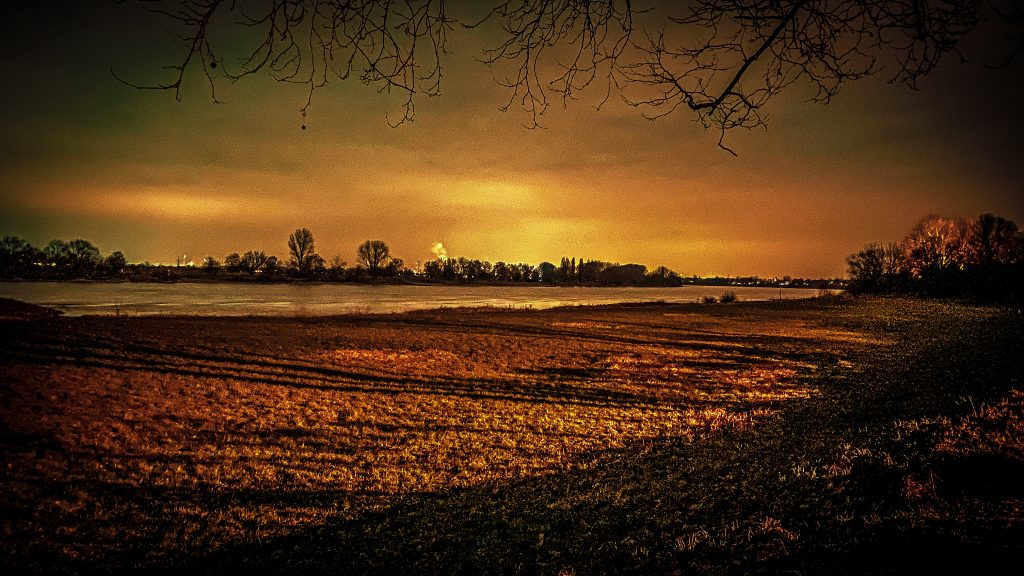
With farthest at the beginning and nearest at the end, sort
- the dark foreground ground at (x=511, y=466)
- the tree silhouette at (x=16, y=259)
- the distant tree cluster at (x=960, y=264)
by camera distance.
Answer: the tree silhouette at (x=16, y=259) → the distant tree cluster at (x=960, y=264) → the dark foreground ground at (x=511, y=466)

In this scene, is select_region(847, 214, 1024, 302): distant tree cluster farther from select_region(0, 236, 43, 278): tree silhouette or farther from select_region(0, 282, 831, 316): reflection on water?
select_region(0, 236, 43, 278): tree silhouette

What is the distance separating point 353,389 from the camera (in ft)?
42.9

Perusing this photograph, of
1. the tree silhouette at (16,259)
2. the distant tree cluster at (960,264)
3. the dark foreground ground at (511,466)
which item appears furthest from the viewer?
the tree silhouette at (16,259)

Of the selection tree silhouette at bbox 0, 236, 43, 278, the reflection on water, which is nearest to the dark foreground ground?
the reflection on water

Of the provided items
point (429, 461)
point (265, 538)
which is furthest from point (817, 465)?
point (265, 538)

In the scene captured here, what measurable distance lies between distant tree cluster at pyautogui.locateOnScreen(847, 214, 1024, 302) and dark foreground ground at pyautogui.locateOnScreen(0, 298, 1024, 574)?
34.6m

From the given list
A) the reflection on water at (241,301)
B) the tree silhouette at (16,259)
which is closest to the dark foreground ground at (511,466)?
the reflection on water at (241,301)

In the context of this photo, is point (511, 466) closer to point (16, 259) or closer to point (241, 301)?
point (241, 301)

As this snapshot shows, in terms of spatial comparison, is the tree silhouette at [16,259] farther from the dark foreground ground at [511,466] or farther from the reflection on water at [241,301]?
the dark foreground ground at [511,466]

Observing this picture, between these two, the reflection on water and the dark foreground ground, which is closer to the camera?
the dark foreground ground

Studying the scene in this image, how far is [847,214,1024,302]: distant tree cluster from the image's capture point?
38619 millimetres

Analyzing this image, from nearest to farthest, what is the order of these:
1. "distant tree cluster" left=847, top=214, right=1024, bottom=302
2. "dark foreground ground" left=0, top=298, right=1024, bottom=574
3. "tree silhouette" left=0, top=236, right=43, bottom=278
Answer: "dark foreground ground" left=0, top=298, right=1024, bottom=574 → "distant tree cluster" left=847, top=214, right=1024, bottom=302 → "tree silhouette" left=0, top=236, right=43, bottom=278

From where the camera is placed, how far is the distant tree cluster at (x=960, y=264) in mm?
38619

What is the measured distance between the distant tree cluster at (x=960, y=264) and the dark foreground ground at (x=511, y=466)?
113 ft
